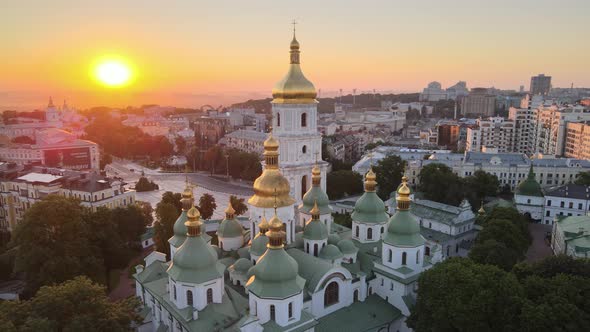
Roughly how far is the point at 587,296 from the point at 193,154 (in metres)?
65.5

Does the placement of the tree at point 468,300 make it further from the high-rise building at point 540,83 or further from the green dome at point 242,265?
the high-rise building at point 540,83

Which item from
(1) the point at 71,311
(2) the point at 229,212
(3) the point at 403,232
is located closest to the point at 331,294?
(3) the point at 403,232

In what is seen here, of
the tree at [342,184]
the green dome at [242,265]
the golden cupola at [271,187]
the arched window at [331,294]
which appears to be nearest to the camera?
the arched window at [331,294]

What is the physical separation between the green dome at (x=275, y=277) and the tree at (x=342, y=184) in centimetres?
3306

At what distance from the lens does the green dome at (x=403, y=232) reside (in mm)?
22078

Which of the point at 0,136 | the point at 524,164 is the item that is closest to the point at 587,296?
the point at 524,164

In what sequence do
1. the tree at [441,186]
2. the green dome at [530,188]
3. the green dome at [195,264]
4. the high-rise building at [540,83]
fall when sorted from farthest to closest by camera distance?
the high-rise building at [540,83], the tree at [441,186], the green dome at [530,188], the green dome at [195,264]

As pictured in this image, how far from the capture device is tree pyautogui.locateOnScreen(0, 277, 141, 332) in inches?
665

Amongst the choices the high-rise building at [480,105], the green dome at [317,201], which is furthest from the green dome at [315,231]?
the high-rise building at [480,105]

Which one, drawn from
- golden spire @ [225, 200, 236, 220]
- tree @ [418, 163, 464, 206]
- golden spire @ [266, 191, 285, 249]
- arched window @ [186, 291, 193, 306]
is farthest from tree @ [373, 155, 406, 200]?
arched window @ [186, 291, 193, 306]

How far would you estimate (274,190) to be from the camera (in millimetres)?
21938

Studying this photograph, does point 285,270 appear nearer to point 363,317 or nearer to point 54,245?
point 363,317

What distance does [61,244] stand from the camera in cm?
2667

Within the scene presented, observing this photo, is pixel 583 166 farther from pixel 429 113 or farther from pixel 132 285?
pixel 429 113
